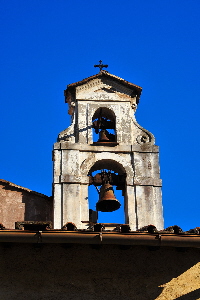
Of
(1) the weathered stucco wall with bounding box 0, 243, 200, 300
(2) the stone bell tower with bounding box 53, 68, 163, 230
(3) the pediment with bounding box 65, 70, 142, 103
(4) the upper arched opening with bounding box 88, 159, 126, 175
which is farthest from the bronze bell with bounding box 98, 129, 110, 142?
(1) the weathered stucco wall with bounding box 0, 243, 200, 300

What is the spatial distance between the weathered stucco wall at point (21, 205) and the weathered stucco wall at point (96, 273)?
3.26 metres

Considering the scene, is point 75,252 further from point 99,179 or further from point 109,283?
point 99,179

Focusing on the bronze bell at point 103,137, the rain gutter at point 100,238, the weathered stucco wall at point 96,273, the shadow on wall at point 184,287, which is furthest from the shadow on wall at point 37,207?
the shadow on wall at point 184,287

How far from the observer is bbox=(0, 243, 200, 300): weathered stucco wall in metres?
10.4

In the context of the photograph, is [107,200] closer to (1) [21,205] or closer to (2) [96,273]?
(1) [21,205]

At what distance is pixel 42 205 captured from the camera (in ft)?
46.8

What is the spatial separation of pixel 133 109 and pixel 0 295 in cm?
692

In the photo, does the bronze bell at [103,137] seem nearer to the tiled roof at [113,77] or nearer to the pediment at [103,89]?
the pediment at [103,89]

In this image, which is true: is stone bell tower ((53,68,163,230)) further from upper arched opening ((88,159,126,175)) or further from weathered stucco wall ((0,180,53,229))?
weathered stucco wall ((0,180,53,229))

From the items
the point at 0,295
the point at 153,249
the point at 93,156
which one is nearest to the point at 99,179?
the point at 93,156

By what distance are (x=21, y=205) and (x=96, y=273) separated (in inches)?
153

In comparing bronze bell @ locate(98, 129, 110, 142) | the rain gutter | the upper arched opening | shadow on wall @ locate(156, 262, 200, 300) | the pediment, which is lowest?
shadow on wall @ locate(156, 262, 200, 300)

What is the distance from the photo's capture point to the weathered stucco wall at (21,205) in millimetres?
13977

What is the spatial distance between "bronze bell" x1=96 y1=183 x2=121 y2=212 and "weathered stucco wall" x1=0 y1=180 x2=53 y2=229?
3.41 feet
